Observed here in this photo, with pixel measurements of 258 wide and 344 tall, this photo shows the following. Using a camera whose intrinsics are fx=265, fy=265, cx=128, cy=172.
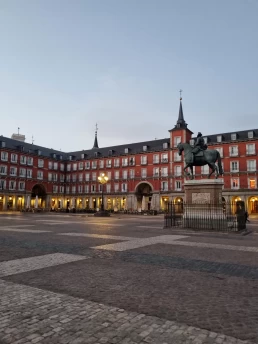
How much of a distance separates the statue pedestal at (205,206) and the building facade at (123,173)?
110ft

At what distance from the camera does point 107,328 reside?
3.15 metres

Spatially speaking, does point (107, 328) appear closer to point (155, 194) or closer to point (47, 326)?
point (47, 326)

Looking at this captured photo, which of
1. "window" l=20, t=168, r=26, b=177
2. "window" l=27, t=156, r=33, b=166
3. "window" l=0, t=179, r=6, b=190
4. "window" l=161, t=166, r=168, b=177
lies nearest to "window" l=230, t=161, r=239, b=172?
"window" l=161, t=166, r=168, b=177

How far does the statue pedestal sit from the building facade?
33.6 metres

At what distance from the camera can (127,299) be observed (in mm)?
4156

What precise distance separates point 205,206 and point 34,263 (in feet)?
43.8

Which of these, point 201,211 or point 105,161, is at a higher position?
point 105,161

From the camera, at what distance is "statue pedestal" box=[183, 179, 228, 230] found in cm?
1702

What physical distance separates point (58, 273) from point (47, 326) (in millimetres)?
2543

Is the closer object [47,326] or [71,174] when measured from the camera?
[47,326]

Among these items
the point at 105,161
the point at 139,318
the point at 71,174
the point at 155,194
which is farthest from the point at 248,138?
the point at 139,318

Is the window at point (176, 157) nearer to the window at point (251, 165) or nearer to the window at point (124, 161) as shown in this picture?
the window at point (124, 161)

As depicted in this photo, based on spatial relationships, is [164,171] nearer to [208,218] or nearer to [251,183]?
[251,183]

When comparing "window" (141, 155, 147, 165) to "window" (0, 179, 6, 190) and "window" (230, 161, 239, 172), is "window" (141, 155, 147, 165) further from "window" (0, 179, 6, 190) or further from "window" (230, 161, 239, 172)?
"window" (0, 179, 6, 190)
